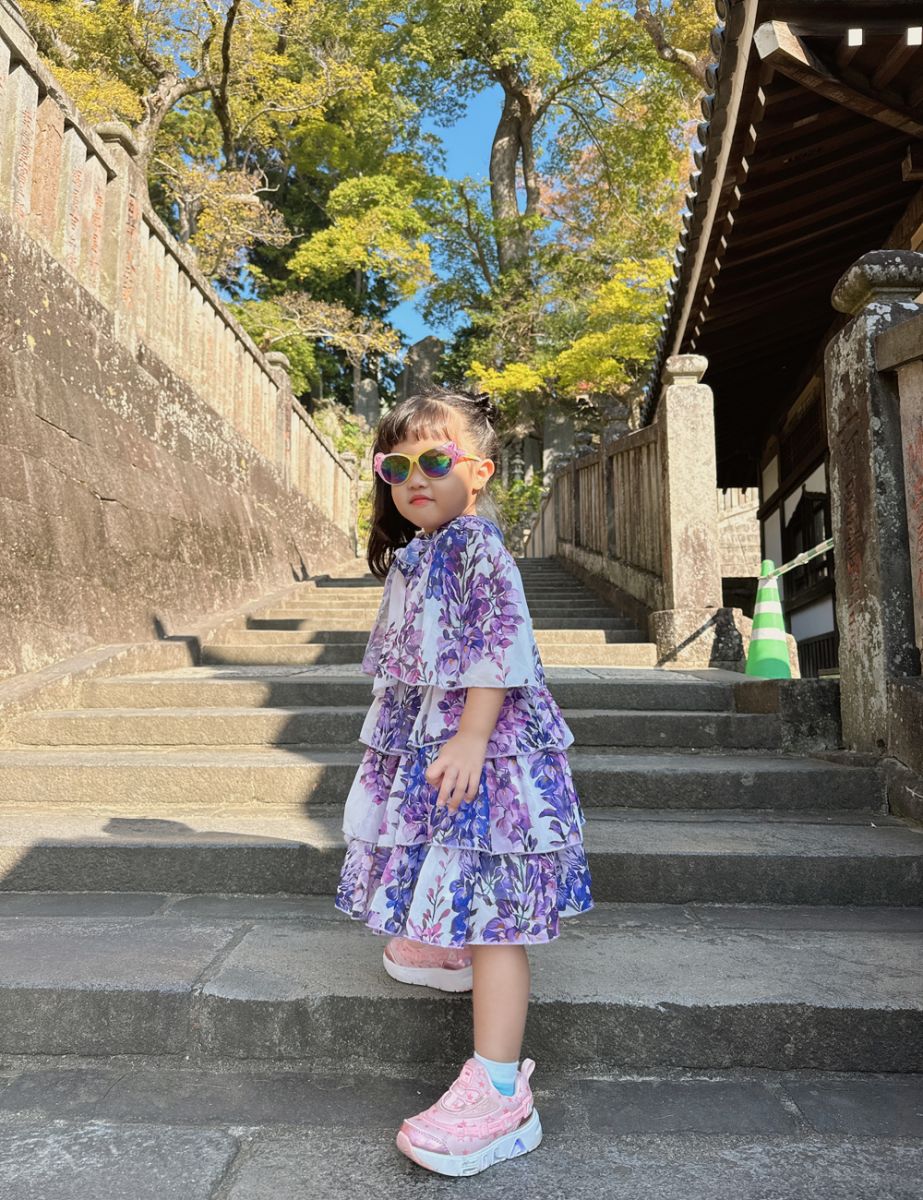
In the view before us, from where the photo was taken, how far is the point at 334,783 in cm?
305

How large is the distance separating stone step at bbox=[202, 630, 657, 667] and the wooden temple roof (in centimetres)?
243

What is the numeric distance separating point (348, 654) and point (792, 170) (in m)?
3.56

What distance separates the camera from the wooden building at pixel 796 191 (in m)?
3.33

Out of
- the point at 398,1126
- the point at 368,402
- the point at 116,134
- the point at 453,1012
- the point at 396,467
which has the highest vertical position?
the point at 368,402

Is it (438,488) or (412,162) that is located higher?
(412,162)

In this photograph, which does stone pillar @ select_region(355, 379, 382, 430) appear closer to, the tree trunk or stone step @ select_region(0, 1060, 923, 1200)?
the tree trunk

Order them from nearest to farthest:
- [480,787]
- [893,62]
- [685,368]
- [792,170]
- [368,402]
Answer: [480,787]
[893,62]
[792,170]
[685,368]
[368,402]

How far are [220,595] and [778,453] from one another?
654 cm

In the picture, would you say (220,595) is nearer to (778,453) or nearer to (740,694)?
(740,694)

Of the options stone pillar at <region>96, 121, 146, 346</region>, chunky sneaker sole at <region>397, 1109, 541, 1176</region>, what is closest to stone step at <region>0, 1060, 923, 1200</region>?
chunky sneaker sole at <region>397, 1109, 541, 1176</region>

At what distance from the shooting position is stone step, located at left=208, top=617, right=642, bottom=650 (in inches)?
218

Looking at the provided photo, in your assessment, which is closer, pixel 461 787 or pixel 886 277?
pixel 461 787

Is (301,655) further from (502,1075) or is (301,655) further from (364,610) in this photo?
(502,1075)

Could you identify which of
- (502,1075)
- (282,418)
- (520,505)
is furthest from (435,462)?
(520,505)
